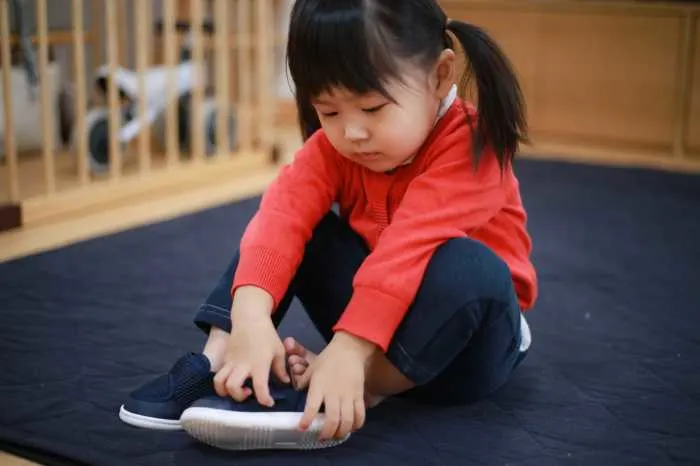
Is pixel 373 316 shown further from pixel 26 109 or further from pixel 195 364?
pixel 26 109

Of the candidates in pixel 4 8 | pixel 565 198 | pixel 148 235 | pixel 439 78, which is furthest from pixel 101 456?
pixel 565 198

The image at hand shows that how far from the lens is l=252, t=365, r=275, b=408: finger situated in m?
0.90

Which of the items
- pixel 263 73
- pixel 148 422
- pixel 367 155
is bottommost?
pixel 148 422

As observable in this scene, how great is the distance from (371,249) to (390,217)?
0.04m

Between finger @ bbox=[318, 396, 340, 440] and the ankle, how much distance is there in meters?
0.17

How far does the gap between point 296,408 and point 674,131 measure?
7.87ft

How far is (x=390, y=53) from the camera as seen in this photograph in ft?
2.98

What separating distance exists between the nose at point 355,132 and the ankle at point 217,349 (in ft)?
0.82

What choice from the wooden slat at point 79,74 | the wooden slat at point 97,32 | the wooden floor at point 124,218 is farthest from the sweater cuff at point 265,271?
the wooden slat at point 97,32

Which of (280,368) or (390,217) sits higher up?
(390,217)

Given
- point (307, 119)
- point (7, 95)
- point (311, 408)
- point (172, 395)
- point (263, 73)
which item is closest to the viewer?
point (311, 408)

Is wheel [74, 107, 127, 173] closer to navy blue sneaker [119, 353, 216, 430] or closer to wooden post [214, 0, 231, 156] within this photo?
wooden post [214, 0, 231, 156]

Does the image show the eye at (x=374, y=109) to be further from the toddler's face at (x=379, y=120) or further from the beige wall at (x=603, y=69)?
the beige wall at (x=603, y=69)

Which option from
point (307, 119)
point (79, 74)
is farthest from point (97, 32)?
point (307, 119)
